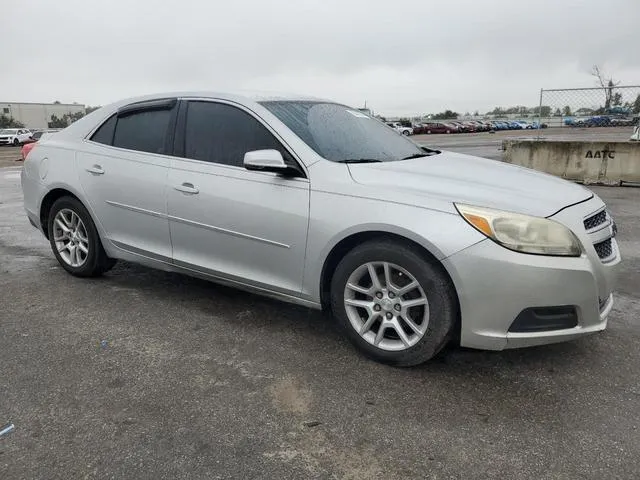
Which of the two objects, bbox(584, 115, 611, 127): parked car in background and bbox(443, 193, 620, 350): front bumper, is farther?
bbox(584, 115, 611, 127): parked car in background

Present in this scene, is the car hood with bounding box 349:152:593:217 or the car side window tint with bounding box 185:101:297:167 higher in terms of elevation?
the car side window tint with bounding box 185:101:297:167

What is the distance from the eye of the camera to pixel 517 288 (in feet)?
8.89

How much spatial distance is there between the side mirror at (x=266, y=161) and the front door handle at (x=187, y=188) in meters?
0.60

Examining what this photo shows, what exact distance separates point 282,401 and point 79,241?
2.84 m

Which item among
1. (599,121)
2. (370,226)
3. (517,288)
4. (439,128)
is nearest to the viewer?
(517,288)

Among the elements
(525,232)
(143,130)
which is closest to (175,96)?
(143,130)

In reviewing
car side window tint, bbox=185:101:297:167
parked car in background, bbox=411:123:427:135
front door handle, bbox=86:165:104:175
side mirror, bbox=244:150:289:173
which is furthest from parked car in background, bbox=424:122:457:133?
side mirror, bbox=244:150:289:173

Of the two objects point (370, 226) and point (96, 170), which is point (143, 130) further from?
point (370, 226)

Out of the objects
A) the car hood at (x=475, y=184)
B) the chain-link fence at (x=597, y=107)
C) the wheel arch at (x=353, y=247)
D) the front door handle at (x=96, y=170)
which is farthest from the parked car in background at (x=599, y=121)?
the front door handle at (x=96, y=170)

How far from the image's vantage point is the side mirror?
3264 millimetres

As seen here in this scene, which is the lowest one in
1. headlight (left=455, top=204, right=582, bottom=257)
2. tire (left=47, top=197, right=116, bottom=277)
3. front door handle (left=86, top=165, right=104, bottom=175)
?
tire (left=47, top=197, right=116, bottom=277)

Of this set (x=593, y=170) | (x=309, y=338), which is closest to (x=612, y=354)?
(x=309, y=338)

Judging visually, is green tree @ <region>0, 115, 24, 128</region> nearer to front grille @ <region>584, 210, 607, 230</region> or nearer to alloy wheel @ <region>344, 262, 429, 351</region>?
alloy wheel @ <region>344, 262, 429, 351</region>

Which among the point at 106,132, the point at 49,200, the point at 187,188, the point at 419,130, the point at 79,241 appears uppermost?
the point at 419,130
